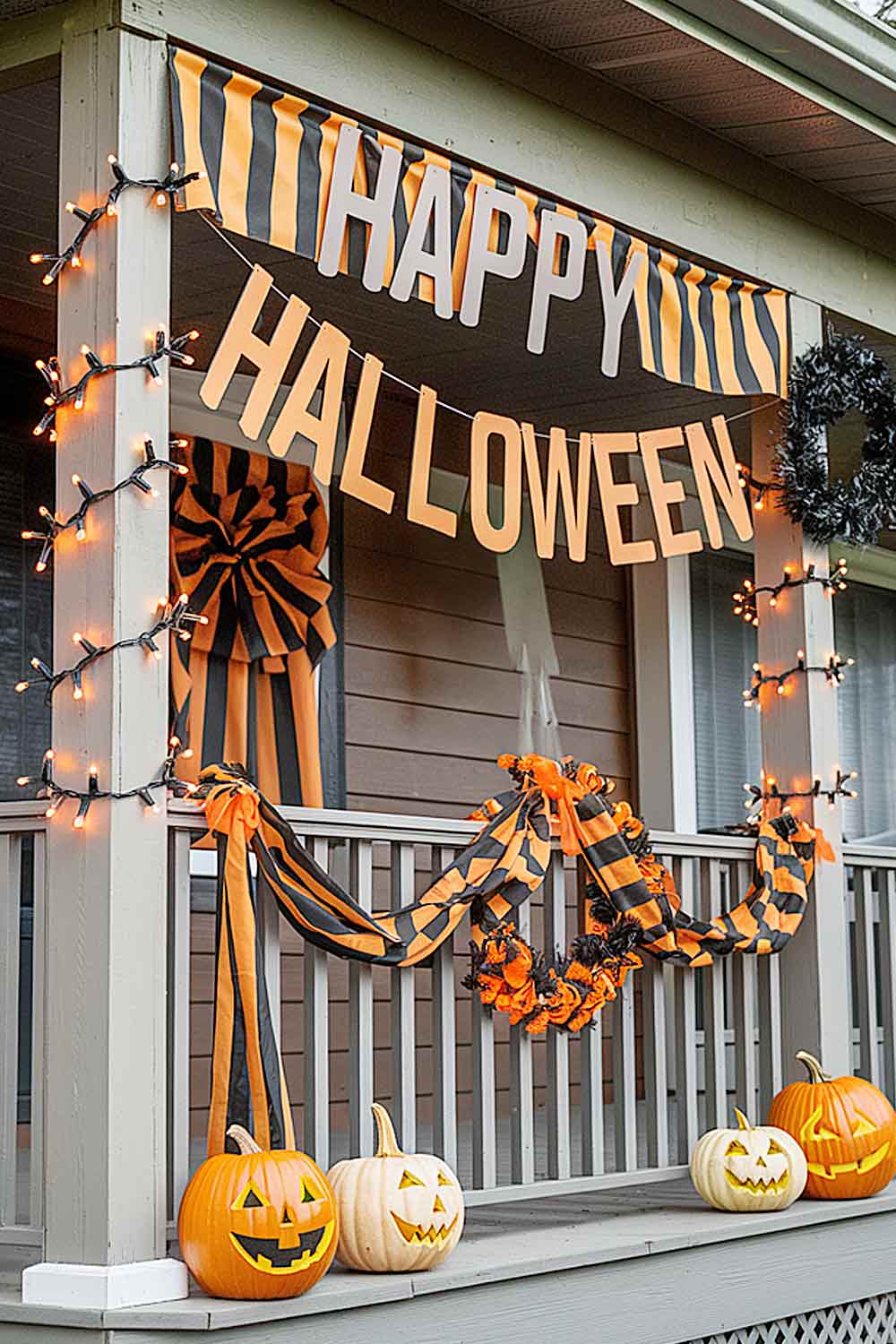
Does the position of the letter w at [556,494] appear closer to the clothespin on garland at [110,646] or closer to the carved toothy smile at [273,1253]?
the clothespin on garland at [110,646]

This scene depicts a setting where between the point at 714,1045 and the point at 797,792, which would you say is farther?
the point at 797,792

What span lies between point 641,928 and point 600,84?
79.2 inches

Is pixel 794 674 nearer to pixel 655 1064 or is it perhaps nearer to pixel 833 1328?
pixel 655 1064

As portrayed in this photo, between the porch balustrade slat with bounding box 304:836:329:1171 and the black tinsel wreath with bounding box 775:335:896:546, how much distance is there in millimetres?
1842

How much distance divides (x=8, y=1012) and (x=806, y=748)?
7.54 ft

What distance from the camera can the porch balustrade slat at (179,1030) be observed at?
3.46 metres

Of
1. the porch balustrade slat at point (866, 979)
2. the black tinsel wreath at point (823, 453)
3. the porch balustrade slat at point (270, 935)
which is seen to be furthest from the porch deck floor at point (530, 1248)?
the black tinsel wreath at point (823, 453)

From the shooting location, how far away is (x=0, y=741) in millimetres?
5172

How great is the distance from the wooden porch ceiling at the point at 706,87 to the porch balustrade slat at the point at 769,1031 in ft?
6.87

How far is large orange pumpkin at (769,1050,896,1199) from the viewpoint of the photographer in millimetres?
4578

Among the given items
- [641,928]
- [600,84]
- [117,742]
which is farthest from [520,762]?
[600,84]

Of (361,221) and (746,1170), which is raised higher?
(361,221)

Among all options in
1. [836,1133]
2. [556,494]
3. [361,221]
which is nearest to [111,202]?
[361,221]

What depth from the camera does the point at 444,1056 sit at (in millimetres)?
3963
